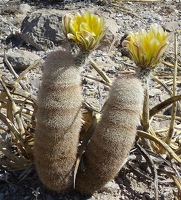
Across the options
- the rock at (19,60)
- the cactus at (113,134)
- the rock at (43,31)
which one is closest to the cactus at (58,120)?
the cactus at (113,134)

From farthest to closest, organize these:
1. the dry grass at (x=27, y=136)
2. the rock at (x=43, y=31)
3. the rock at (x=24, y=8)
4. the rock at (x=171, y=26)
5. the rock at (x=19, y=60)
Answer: the rock at (x=24, y=8) → the rock at (x=171, y=26) → the rock at (x=43, y=31) → the rock at (x=19, y=60) → the dry grass at (x=27, y=136)

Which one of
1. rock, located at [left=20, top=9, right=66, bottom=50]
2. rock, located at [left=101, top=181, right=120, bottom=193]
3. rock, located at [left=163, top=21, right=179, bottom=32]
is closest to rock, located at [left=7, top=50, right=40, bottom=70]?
rock, located at [left=20, top=9, right=66, bottom=50]

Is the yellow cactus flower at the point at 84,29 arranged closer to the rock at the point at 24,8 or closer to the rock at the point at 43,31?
the rock at the point at 43,31

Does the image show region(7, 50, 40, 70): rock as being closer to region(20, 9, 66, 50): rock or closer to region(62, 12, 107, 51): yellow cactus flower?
region(20, 9, 66, 50): rock

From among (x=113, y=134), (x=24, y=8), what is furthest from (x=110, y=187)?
(x=24, y=8)

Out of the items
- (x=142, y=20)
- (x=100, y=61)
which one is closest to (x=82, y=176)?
(x=100, y=61)

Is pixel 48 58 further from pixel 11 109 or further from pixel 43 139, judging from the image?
pixel 11 109

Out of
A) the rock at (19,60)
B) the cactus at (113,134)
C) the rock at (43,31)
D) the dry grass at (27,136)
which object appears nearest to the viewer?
the cactus at (113,134)
